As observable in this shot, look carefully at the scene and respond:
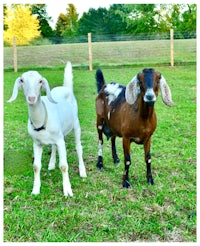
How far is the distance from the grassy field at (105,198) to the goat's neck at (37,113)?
1.84 ft

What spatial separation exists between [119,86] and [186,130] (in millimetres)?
1671

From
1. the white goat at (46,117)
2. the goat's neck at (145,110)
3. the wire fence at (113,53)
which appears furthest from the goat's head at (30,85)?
the wire fence at (113,53)

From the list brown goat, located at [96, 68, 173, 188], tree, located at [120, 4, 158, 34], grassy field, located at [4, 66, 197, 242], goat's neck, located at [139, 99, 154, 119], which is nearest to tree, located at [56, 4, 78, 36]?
tree, located at [120, 4, 158, 34]

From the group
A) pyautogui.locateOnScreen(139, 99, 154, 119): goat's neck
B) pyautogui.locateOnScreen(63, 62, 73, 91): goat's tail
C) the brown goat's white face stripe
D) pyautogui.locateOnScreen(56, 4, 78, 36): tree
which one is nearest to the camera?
pyautogui.locateOnScreen(139, 99, 154, 119): goat's neck

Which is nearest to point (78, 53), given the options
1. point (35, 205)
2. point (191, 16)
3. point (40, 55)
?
point (40, 55)

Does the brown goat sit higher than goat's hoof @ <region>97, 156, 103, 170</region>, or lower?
higher

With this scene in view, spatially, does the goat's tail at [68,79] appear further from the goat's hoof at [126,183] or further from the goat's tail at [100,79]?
the goat's hoof at [126,183]

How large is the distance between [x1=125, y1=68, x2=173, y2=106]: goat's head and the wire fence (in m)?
4.19

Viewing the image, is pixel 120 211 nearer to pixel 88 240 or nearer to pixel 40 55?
pixel 88 240

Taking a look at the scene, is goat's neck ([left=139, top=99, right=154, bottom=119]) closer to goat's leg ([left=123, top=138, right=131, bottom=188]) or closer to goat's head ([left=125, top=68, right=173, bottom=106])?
goat's head ([left=125, top=68, right=173, bottom=106])

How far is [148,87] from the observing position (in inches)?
96.6

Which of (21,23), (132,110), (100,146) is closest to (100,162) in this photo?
(100,146)

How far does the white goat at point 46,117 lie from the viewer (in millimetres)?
2529

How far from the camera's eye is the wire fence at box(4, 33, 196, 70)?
730 centimetres
